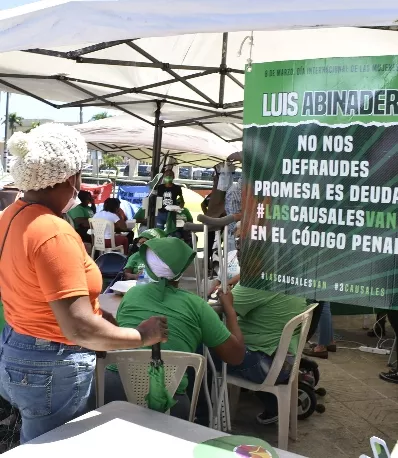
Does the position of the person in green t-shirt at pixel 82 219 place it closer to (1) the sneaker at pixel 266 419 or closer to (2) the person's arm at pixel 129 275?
(2) the person's arm at pixel 129 275

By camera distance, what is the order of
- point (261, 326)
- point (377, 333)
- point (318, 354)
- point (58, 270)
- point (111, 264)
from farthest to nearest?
point (377, 333) → point (111, 264) → point (318, 354) → point (261, 326) → point (58, 270)

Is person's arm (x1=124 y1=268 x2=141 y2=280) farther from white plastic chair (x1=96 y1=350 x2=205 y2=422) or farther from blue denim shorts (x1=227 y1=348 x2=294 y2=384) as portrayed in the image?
white plastic chair (x1=96 y1=350 x2=205 y2=422)

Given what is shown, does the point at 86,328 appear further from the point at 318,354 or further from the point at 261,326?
the point at 318,354

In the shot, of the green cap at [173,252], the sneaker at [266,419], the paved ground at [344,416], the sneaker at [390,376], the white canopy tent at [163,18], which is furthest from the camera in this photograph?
the sneaker at [390,376]

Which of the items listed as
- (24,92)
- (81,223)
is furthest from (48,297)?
(81,223)

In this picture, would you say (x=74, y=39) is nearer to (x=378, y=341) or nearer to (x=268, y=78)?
(x=268, y=78)

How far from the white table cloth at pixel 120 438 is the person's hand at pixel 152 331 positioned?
0.89ft

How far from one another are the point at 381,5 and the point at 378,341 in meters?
4.72

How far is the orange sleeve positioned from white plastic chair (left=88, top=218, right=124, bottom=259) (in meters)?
6.72

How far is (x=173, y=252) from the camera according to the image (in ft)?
8.98

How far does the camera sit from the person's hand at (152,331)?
201cm

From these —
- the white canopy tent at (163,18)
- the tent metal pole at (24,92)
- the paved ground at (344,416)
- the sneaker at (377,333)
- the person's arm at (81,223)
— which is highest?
the tent metal pole at (24,92)

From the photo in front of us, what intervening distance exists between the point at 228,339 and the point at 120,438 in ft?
3.41

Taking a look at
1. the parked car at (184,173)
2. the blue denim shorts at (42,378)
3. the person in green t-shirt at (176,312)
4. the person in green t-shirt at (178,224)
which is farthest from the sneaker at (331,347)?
the parked car at (184,173)
